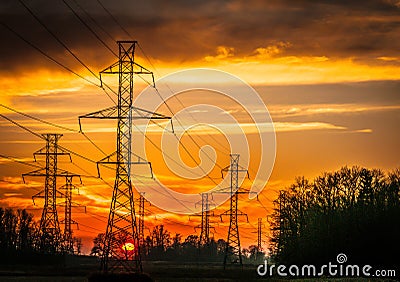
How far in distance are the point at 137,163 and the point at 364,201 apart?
50.7 meters

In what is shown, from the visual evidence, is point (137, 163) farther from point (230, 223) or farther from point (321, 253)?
point (230, 223)

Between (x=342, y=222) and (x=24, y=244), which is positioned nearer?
(x=342, y=222)

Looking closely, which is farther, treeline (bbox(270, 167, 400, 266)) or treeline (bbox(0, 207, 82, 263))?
treeline (bbox(0, 207, 82, 263))

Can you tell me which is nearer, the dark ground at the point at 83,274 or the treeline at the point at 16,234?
the dark ground at the point at 83,274

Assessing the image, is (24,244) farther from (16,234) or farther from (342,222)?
(342,222)

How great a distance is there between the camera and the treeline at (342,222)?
7744cm

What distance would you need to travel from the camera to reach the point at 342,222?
85.2m

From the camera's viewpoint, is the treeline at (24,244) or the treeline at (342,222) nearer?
the treeline at (342,222)

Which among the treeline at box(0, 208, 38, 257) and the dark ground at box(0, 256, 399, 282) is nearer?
the dark ground at box(0, 256, 399, 282)

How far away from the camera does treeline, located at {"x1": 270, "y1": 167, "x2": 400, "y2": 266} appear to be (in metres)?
77.4

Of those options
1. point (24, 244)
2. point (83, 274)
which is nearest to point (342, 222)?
point (83, 274)

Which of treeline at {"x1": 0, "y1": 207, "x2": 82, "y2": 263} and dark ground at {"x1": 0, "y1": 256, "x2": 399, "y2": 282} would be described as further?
treeline at {"x1": 0, "y1": 207, "x2": 82, "y2": 263}

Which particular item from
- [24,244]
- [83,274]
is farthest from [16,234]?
[83,274]

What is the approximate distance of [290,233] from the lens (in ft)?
359
